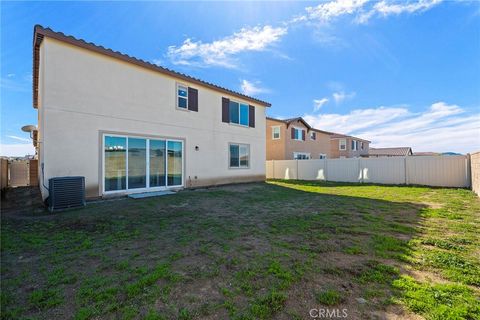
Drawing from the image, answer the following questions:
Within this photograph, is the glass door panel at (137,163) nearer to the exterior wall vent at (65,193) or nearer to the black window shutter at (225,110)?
the exterior wall vent at (65,193)

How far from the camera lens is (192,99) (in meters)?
11.6

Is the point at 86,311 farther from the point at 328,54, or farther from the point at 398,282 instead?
the point at 328,54

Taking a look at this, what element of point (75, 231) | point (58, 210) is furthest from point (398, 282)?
point (58, 210)

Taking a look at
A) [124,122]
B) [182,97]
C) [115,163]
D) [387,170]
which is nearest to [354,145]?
[387,170]

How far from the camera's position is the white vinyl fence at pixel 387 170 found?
42.9ft

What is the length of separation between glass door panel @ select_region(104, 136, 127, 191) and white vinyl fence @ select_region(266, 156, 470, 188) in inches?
568

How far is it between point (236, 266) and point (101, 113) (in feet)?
26.2

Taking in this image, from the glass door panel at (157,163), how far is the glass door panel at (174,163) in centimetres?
32

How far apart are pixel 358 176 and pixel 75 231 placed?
17.0 meters

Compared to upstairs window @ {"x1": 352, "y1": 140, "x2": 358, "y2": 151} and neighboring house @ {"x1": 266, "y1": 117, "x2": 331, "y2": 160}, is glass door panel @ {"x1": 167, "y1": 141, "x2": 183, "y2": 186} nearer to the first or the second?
neighboring house @ {"x1": 266, "y1": 117, "x2": 331, "y2": 160}

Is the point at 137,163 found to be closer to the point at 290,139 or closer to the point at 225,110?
the point at 225,110

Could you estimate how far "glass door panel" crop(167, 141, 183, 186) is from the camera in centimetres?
1052

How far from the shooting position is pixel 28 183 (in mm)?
12172

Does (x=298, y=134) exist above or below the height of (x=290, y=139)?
above
